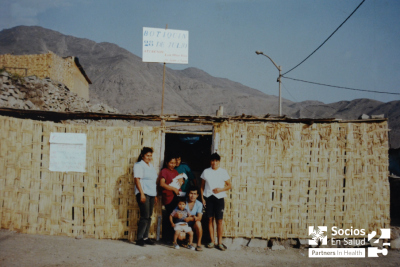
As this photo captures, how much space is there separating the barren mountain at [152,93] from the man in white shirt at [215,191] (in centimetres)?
2947

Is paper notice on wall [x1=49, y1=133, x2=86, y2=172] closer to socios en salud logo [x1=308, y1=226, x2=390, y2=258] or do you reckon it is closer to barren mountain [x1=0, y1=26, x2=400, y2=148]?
socios en salud logo [x1=308, y1=226, x2=390, y2=258]

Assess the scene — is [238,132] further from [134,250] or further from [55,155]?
[55,155]

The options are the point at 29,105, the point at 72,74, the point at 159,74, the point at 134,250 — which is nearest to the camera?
the point at 134,250

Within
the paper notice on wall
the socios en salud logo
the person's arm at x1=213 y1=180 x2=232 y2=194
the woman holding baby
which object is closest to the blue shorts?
the person's arm at x1=213 y1=180 x2=232 y2=194

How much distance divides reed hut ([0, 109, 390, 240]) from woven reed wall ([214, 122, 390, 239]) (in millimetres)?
20

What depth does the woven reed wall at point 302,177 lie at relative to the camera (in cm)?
548

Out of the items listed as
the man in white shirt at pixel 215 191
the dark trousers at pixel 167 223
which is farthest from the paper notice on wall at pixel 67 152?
the man in white shirt at pixel 215 191

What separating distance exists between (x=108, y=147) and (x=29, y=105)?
31.5 feet

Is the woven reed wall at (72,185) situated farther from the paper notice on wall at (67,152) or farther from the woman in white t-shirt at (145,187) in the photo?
the woman in white t-shirt at (145,187)

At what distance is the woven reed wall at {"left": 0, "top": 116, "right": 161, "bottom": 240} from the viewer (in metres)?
5.37

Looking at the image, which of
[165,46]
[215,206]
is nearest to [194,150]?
[165,46]

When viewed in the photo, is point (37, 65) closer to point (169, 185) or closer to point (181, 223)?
point (169, 185)

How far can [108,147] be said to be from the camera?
544 cm

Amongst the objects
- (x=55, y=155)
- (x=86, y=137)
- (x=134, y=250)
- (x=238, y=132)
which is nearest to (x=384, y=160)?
(x=238, y=132)
